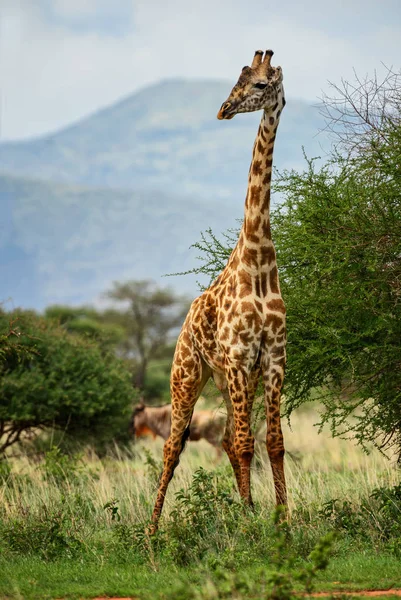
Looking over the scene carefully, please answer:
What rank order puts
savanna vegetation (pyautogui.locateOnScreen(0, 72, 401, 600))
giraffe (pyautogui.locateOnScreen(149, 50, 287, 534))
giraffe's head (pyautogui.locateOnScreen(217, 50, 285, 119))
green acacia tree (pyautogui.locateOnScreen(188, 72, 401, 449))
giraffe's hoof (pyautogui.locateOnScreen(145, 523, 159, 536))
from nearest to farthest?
A: 1. savanna vegetation (pyautogui.locateOnScreen(0, 72, 401, 600))
2. giraffe's head (pyautogui.locateOnScreen(217, 50, 285, 119))
3. giraffe (pyautogui.locateOnScreen(149, 50, 287, 534))
4. giraffe's hoof (pyautogui.locateOnScreen(145, 523, 159, 536))
5. green acacia tree (pyautogui.locateOnScreen(188, 72, 401, 449))

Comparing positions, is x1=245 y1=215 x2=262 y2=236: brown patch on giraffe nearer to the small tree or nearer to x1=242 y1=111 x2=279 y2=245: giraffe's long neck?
x1=242 y1=111 x2=279 y2=245: giraffe's long neck

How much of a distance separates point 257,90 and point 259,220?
1.16m

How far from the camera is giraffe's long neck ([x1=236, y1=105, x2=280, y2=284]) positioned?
8.27m

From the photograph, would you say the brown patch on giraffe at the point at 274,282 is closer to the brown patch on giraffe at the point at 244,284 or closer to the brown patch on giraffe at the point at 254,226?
the brown patch on giraffe at the point at 244,284

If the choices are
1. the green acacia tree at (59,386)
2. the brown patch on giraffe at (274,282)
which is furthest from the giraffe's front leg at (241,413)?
the green acacia tree at (59,386)

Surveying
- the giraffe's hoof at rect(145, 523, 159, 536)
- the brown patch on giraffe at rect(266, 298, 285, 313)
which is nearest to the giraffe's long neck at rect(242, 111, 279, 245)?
the brown patch on giraffe at rect(266, 298, 285, 313)

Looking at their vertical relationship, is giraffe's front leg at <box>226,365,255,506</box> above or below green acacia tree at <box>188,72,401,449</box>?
below

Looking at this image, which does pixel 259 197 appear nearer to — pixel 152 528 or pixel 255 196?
pixel 255 196

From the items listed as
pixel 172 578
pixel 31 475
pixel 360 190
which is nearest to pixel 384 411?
pixel 360 190

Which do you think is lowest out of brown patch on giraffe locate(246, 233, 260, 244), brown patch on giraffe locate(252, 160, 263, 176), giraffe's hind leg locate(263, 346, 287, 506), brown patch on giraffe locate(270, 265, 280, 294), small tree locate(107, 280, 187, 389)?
giraffe's hind leg locate(263, 346, 287, 506)

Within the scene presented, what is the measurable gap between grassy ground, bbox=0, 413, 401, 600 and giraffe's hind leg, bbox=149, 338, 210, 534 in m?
0.18

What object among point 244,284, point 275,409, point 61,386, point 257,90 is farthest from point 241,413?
point 61,386

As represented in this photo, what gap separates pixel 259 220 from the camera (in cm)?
830

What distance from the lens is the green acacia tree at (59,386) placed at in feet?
52.3
